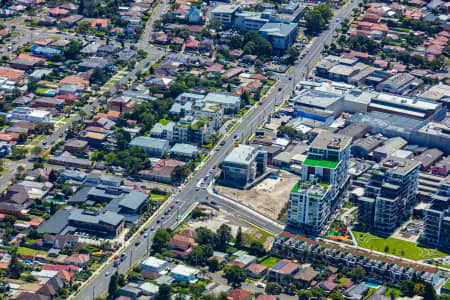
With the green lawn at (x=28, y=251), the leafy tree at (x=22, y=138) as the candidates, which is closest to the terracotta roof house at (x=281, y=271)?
the green lawn at (x=28, y=251)

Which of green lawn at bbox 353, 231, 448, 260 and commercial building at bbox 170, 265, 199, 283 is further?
green lawn at bbox 353, 231, 448, 260

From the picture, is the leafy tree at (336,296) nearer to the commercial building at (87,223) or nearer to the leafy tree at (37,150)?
the commercial building at (87,223)

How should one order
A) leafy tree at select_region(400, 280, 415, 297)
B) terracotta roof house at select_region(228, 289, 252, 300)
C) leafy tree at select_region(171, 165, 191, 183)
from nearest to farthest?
1. terracotta roof house at select_region(228, 289, 252, 300)
2. leafy tree at select_region(400, 280, 415, 297)
3. leafy tree at select_region(171, 165, 191, 183)

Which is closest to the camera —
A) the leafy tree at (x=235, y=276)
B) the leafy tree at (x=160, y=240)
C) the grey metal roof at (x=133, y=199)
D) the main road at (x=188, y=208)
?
the leafy tree at (x=235, y=276)

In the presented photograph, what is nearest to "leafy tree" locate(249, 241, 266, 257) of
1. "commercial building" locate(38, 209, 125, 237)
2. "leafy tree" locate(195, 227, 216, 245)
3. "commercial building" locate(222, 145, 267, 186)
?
"leafy tree" locate(195, 227, 216, 245)

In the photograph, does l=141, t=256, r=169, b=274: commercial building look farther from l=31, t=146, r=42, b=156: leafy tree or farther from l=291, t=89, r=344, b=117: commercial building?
l=291, t=89, r=344, b=117: commercial building

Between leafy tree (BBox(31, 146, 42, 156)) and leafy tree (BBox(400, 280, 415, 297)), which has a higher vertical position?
leafy tree (BBox(31, 146, 42, 156))
